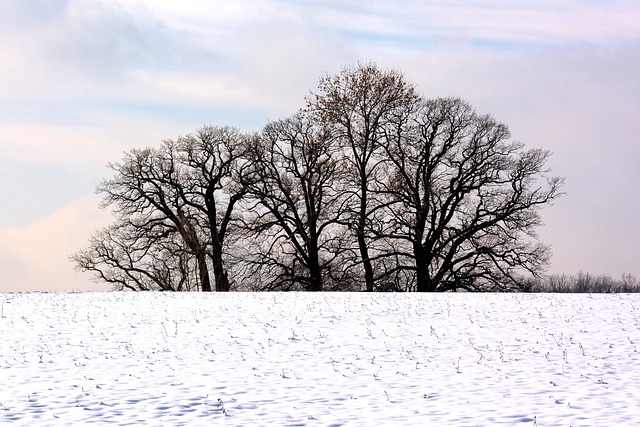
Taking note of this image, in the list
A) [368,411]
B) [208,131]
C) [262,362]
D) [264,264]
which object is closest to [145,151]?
[208,131]

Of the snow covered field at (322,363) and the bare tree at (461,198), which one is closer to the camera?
the snow covered field at (322,363)

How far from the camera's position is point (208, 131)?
4372 cm

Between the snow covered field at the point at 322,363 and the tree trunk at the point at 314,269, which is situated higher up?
the tree trunk at the point at 314,269

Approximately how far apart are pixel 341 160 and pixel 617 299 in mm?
15130

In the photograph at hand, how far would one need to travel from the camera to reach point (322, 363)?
55.2 feet

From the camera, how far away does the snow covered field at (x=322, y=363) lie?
13094 mm

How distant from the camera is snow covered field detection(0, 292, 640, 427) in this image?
13.1 metres

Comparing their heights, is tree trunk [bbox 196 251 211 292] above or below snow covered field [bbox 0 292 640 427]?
above

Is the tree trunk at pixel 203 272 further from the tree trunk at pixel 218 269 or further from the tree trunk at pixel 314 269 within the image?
the tree trunk at pixel 314 269

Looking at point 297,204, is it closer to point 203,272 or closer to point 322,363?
point 203,272

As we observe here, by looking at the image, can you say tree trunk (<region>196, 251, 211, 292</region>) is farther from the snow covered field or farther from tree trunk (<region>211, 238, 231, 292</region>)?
the snow covered field

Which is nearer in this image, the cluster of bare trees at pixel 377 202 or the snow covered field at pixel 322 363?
the snow covered field at pixel 322 363

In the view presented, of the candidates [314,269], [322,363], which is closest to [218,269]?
[314,269]

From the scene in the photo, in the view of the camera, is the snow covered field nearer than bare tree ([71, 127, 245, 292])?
Yes
